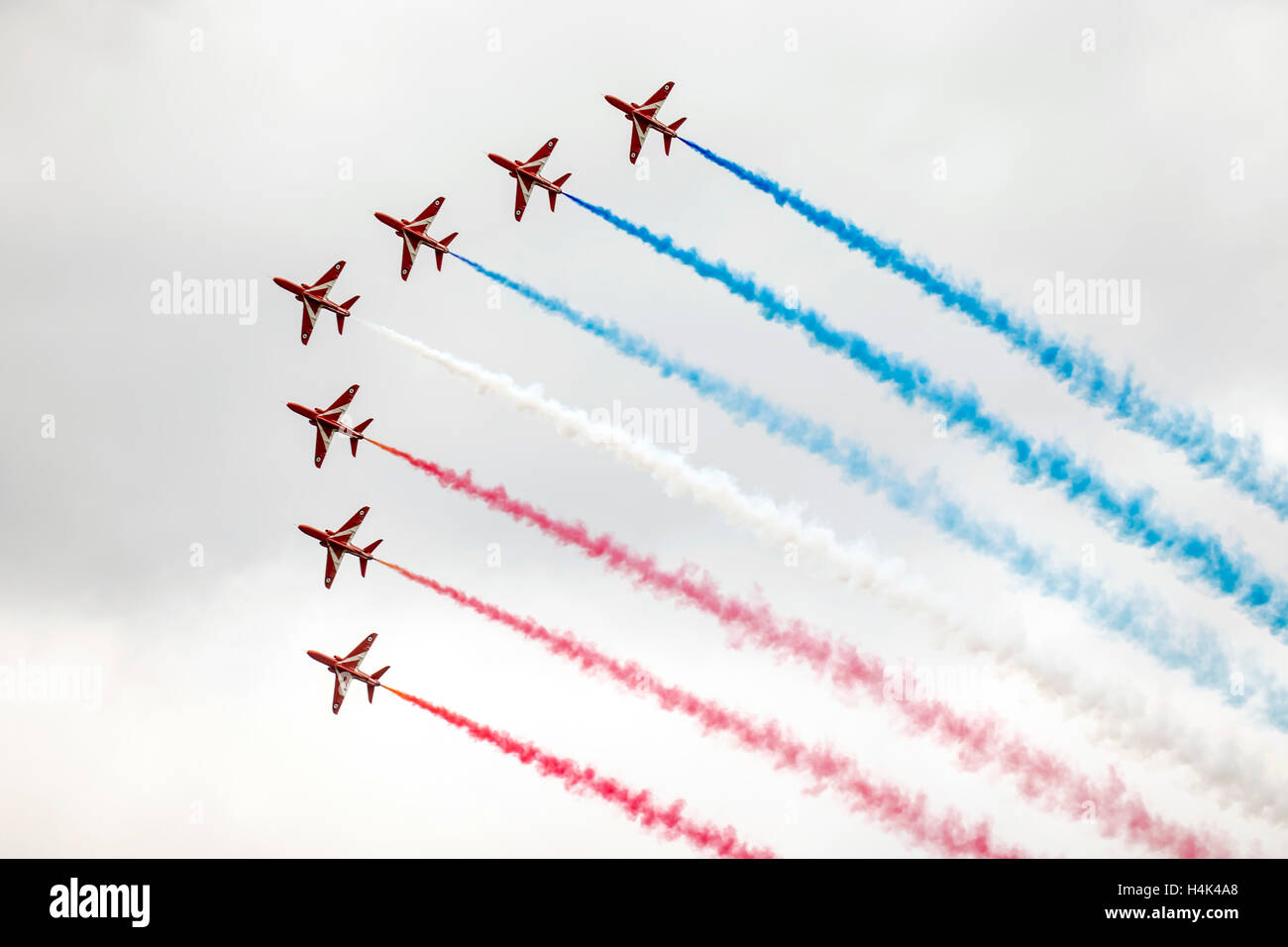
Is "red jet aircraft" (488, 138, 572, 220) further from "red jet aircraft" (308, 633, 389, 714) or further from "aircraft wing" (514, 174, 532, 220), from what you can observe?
"red jet aircraft" (308, 633, 389, 714)

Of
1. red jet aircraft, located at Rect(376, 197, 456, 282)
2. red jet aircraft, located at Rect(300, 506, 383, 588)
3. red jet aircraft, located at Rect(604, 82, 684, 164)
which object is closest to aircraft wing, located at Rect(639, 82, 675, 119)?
red jet aircraft, located at Rect(604, 82, 684, 164)

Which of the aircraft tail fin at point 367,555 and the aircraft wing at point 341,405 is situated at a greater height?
the aircraft wing at point 341,405

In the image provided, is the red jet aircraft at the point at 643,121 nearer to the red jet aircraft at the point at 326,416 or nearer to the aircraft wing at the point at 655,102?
the aircraft wing at the point at 655,102

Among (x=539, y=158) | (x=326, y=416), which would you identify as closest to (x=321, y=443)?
(x=326, y=416)

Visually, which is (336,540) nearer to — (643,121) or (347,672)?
(347,672)

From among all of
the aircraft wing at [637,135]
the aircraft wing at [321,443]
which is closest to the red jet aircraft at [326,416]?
the aircraft wing at [321,443]
